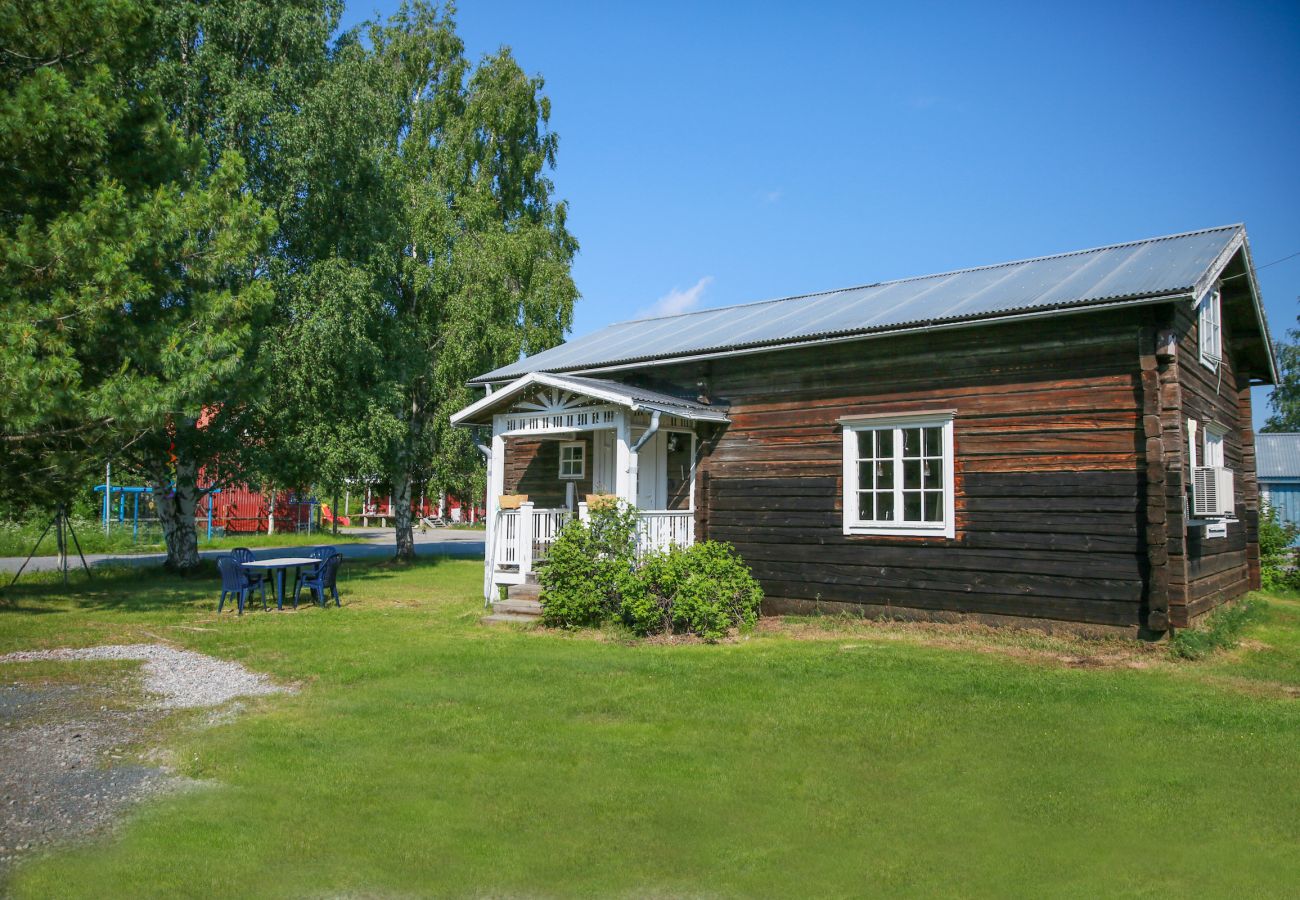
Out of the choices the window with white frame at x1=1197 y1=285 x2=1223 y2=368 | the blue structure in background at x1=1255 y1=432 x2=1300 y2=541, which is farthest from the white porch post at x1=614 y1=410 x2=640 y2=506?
the blue structure in background at x1=1255 y1=432 x2=1300 y2=541

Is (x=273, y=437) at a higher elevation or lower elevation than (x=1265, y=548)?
higher

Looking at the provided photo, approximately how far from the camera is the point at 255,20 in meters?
20.7

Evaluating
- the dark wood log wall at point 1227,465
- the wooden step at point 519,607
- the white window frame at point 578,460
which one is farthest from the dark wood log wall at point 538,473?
the dark wood log wall at point 1227,465

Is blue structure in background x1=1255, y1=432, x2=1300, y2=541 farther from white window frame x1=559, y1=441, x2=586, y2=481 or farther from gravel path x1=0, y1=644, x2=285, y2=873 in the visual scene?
gravel path x1=0, y1=644, x2=285, y2=873

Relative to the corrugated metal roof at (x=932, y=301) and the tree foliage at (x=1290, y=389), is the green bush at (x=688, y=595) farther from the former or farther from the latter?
the tree foliage at (x=1290, y=389)

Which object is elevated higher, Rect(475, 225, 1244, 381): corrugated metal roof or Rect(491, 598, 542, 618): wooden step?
Rect(475, 225, 1244, 381): corrugated metal roof

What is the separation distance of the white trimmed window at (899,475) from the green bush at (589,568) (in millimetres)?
3103

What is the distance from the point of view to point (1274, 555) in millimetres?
17969

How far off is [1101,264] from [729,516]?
20.4 feet

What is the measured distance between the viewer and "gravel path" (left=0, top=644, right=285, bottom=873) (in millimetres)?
5004

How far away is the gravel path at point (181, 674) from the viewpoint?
826 cm

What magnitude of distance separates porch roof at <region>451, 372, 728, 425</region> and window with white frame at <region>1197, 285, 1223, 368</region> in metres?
6.57

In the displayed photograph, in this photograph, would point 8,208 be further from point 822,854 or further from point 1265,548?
point 1265,548

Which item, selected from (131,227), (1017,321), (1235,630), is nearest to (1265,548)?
(1235,630)
